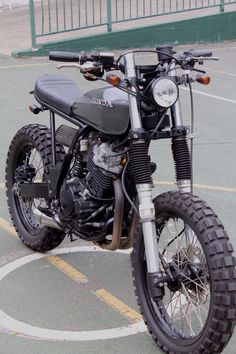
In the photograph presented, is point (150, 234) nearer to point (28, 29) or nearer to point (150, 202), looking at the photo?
point (150, 202)

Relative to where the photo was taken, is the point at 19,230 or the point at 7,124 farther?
the point at 7,124

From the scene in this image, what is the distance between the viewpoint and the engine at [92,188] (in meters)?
3.91

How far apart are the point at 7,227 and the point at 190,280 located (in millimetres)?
2257

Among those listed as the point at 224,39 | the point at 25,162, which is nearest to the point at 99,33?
the point at 224,39

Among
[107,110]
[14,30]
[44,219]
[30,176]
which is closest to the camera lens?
[107,110]

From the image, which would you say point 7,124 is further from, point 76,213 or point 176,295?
point 176,295

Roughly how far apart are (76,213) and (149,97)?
93 cm

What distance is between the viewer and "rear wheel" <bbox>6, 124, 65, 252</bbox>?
185 inches

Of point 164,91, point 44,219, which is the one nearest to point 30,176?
point 44,219

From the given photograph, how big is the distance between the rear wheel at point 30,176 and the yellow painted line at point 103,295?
151 millimetres

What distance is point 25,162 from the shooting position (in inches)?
200

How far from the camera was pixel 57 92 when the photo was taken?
15.0ft

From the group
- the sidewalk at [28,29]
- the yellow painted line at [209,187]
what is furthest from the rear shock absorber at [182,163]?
the sidewalk at [28,29]

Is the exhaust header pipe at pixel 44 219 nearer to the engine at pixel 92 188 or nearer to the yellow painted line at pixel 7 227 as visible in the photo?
the engine at pixel 92 188
